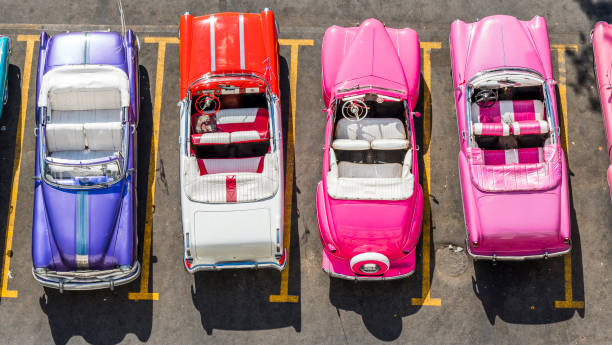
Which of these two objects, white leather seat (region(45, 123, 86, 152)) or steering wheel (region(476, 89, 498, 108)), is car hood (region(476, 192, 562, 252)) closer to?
steering wheel (region(476, 89, 498, 108))

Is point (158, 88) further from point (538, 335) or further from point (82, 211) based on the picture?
point (538, 335)

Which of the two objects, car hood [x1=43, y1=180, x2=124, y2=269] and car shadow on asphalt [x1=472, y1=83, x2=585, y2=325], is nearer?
car hood [x1=43, y1=180, x2=124, y2=269]

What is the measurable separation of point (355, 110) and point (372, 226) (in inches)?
81.6

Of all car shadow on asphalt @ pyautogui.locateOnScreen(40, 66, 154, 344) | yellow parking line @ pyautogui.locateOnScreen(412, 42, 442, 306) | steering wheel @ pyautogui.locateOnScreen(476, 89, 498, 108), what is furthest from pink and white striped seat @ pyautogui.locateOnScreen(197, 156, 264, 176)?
steering wheel @ pyautogui.locateOnScreen(476, 89, 498, 108)

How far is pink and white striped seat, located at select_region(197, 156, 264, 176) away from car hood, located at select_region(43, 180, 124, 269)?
1564 millimetres

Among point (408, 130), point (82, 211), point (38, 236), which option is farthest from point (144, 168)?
point (408, 130)

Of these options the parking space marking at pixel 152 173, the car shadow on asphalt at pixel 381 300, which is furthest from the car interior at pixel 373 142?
the parking space marking at pixel 152 173

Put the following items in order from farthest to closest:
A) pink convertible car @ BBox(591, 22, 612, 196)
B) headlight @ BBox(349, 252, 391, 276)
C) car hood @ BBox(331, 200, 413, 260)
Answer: pink convertible car @ BBox(591, 22, 612, 196)
car hood @ BBox(331, 200, 413, 260)
headlight @ BBox(349, 252, 391, 276)

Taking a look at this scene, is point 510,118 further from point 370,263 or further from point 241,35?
point 241,35

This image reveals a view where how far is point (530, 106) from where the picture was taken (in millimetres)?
10648

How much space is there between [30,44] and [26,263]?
4.22 meters

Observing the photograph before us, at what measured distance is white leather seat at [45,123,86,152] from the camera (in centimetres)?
1050

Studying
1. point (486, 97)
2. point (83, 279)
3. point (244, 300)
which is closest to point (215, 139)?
point (244, 300)

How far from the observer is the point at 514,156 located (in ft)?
34.3
